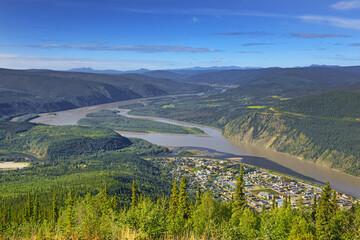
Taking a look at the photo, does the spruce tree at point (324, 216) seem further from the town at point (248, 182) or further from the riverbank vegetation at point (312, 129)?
the riverbank vegetation at point (312, 129)

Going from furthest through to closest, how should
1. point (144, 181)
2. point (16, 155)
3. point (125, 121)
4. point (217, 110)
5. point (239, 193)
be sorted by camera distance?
point (217, 110)
point (125, 121)
point (16, 155)
point (144, 181)
point (239, 193)

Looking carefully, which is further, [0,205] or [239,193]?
[0,205]

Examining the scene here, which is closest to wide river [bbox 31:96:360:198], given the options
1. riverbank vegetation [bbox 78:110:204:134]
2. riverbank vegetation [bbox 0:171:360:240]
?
riverbank vegetation [bbox 78:110:204:134]

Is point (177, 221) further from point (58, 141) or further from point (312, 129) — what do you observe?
point (312, 129)

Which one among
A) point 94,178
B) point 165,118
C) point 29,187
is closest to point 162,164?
point 94,178

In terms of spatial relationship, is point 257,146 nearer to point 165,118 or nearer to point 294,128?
point 294,128

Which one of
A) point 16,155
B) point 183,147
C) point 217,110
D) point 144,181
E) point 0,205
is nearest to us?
point 0,205

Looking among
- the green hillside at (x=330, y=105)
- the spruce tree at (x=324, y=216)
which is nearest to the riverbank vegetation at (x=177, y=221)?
the spruce tree at (x=324, y=216)

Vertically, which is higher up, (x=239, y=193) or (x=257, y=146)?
(x=239, y=193)
